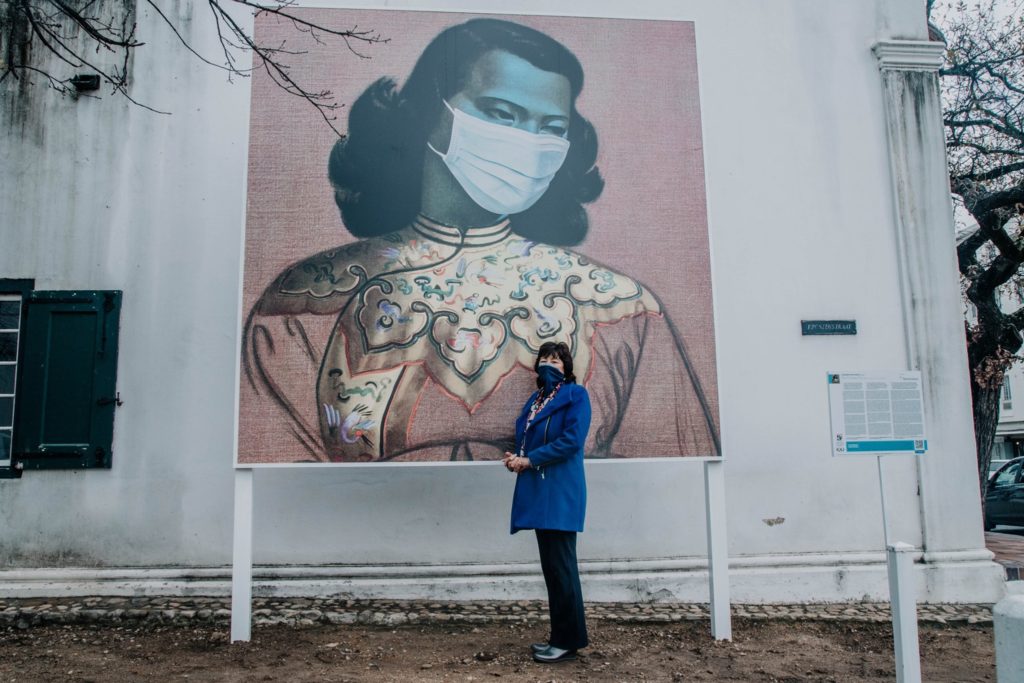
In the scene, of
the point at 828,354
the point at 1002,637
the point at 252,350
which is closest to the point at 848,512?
the point at 828,354

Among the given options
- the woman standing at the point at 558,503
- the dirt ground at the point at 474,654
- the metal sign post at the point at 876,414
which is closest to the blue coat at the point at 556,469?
the woman standing at the point at 558,503

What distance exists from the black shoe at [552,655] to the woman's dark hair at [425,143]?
2.74m

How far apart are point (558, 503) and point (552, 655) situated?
0.93m

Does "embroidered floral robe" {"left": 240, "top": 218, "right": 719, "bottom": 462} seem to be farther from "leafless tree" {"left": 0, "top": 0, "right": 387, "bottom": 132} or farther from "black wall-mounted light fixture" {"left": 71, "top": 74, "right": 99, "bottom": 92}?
"black wall-mounted light fixture" {"left": 71, "top": 74, "right": 99, "bottom": 92}

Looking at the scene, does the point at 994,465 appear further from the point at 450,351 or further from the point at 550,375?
the point at 450,351

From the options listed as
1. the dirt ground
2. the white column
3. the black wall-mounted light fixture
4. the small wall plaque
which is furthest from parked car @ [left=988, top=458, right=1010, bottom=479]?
the black wall-mounted light fixture

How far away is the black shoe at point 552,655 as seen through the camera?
471 cm

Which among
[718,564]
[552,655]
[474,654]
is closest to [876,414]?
[718,564]

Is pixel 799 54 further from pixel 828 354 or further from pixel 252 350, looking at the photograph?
pixel 252 350

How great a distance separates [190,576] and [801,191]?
5.92 meters

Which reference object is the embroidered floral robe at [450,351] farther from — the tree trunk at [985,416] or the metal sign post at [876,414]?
the tree trunk at [985,416]

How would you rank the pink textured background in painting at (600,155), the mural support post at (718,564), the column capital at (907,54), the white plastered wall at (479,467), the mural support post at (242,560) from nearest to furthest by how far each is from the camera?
the mural support post at (242,560) → the mural support post at (718,564) → the pink textured background in painting at (600,155) → the white plastered wall at (479,467) → the column capital at (907,54)

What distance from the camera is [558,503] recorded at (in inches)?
184

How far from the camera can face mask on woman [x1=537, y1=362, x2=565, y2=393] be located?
4.99 m
